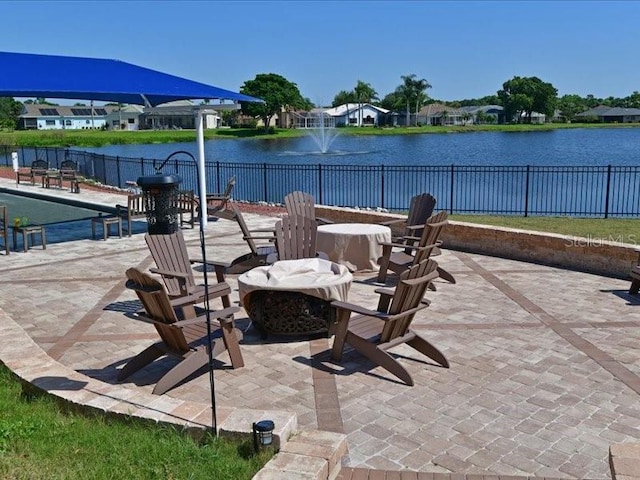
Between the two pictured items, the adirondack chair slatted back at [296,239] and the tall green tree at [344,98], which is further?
the tall green tree at [344,98]

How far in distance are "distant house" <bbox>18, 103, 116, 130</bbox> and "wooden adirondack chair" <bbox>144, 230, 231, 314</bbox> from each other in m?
110

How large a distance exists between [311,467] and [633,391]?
3.03 meters

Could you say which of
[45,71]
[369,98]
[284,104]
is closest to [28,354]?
[45,71]

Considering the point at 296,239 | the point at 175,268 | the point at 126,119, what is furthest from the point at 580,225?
the point at 126,119

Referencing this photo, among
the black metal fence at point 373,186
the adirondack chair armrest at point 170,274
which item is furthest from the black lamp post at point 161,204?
the black metal fence at point 373,186

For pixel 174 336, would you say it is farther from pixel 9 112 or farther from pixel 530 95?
pixel 530 95

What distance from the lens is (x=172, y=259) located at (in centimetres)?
646

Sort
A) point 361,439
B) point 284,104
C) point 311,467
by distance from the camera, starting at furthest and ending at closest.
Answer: point 284,104
point 361,439
point 311,467

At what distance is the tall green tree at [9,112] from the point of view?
92300 mm

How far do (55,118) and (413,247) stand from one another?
122 metres

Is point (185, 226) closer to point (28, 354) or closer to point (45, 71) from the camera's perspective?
point (45, 71)

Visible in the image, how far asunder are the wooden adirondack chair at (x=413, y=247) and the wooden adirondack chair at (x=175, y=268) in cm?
232

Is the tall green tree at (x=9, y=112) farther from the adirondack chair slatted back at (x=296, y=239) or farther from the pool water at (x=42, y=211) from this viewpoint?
the adirondack chair slatted back at (x=296, y=239)

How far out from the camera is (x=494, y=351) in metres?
5.90
